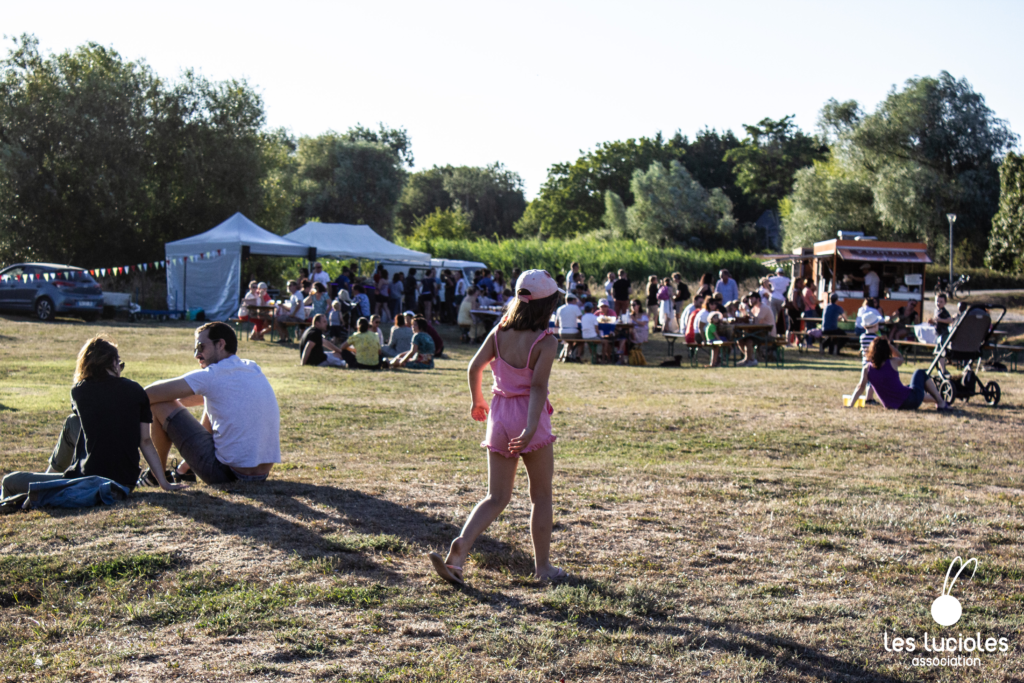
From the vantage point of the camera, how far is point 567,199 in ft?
249

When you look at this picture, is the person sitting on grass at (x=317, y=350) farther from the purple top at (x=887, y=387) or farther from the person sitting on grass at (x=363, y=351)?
the purple top at (x=887, y=387)

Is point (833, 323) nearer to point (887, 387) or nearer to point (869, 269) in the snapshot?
point (869, 269)

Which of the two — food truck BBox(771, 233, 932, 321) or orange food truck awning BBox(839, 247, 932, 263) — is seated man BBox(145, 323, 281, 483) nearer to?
food truck BBox(771, 233, 932, 321)

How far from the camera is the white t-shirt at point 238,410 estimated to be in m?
5.67

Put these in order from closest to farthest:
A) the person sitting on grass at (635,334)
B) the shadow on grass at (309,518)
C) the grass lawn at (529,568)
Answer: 1. the grass lawn at (529,568)
2. the shadow on grass at (309,518)
3. the person sitting on grass at (635,334)

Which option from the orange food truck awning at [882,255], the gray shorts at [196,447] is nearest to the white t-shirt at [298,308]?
the orange food truck awning at [882,255]

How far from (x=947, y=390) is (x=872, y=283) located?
1239 centimetres

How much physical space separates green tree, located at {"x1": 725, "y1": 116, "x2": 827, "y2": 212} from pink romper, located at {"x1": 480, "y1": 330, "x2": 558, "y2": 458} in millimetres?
67207

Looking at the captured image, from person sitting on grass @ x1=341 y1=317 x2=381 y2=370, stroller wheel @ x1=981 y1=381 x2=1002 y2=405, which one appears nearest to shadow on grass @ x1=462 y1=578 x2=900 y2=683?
stroller wheel @ x1=981 y1=381 x2=1002 y2=405

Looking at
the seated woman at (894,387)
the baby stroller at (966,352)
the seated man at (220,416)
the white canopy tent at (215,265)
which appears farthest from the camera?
the white canopy tent at (215,265)

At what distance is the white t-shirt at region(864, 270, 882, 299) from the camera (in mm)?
22969

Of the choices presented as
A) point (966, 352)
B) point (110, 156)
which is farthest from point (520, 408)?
point (110, 156)

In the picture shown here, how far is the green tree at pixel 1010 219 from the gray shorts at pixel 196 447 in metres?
39.3

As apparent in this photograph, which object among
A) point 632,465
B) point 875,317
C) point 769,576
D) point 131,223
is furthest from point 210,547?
point 131,223
